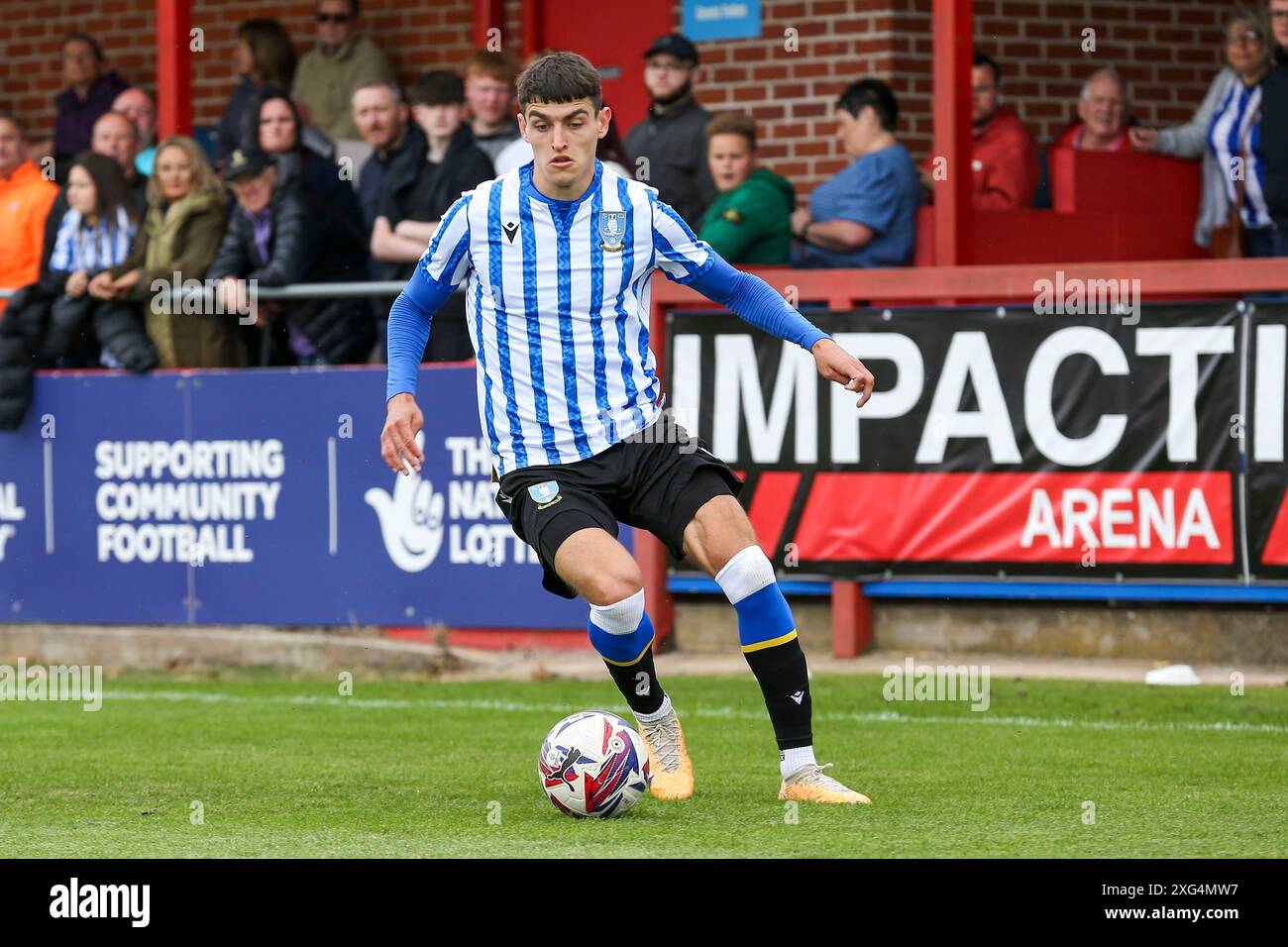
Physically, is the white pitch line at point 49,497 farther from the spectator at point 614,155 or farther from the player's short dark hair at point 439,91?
the spectator at point 614,155

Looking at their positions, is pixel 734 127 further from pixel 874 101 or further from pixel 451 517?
pixel 451 517

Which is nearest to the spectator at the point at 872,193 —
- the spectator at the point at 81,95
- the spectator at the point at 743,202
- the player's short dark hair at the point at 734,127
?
the spectator at the point at 743,202

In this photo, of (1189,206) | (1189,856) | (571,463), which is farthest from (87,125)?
(1189,856)

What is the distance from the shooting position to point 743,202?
1171cm

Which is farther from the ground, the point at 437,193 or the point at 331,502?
the point at 437,193

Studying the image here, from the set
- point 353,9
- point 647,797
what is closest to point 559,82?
point 647,797

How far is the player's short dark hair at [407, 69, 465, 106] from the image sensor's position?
12.3 metres

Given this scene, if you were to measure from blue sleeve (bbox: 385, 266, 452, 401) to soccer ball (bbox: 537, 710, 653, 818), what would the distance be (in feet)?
3.82

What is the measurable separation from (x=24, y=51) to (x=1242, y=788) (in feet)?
43.6

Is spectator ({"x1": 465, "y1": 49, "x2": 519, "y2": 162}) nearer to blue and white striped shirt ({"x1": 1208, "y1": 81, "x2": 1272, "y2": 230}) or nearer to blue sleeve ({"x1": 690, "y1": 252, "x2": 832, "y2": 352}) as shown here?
blue and white striped shirt ({"x1": 1208, "y1": 81, "x2": 1272, "y2": 230})

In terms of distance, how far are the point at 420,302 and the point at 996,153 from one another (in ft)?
21.2

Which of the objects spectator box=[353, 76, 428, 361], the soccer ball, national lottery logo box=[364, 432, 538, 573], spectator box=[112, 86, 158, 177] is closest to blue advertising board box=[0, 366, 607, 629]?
national lottery logo box=[364, 432, 538, 573]

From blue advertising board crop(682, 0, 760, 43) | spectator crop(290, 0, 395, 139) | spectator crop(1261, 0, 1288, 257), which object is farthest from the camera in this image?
spectator crop(290, 0, 395, 139)

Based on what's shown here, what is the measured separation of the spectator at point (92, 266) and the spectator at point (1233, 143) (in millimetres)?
5498
